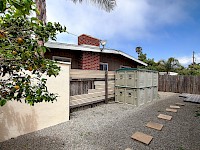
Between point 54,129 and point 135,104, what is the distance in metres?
4.76

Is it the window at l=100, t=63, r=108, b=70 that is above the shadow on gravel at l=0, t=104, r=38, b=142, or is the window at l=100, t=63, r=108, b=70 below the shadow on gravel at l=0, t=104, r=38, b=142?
above

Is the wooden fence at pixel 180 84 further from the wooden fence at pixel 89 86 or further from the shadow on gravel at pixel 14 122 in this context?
the shadow on gravel at pixel 14 122

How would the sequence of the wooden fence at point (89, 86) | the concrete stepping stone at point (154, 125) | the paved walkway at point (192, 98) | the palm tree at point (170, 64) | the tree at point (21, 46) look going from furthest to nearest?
the palm tree at point (170, 64) < the paved walkway at point (192, 98) < the wooden fence at point (89, 86) < the concrete stepping stone at point (154, 125) < the tree at point (21, 46)

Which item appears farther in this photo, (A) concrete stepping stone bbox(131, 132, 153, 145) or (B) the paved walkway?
(B) the paved walkway

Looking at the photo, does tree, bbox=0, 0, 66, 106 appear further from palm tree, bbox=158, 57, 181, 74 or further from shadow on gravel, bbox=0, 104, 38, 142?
palm tree, bbox=158, 57, 181, 74

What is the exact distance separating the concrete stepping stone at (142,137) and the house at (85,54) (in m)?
6.01

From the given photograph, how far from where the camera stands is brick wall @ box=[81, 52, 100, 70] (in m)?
9.09

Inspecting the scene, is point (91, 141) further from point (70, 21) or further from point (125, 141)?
point (70, 21)

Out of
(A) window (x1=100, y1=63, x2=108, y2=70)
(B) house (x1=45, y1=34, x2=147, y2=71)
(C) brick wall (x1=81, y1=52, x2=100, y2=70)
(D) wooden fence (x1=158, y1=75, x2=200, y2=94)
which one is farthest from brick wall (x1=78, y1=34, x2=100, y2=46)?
(D) wooden fence (x1=158, y1=75, x2=200, y2=94)

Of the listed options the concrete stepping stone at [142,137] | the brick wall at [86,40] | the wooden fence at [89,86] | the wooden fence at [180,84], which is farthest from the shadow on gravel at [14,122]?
the wooden fence at [180,84]

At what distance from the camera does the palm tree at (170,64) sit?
25575 mm

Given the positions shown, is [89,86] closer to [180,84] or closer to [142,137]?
[142,137]

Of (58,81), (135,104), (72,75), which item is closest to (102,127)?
(58,81)

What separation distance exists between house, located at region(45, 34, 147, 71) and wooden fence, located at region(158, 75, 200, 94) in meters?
5.92
